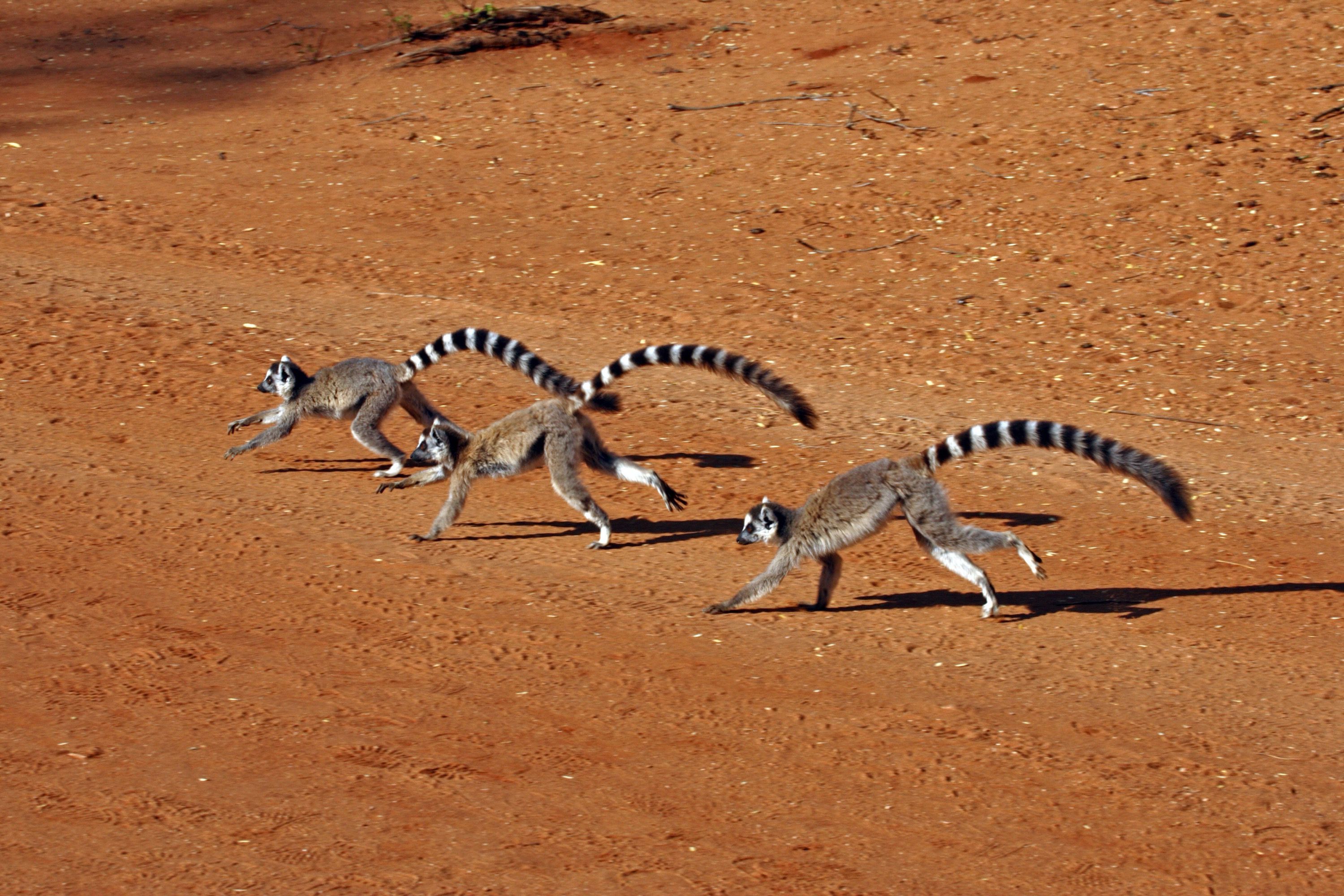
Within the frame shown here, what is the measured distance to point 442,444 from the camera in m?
10.1

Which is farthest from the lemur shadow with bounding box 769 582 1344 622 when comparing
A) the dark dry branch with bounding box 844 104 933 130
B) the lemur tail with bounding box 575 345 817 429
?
the dark dry branch with bounding box 844 104 933 130

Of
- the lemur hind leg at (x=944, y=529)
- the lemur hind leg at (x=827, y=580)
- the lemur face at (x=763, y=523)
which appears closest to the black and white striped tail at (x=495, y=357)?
the lemur face at (x=763, y=523)

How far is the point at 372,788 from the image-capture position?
636cm

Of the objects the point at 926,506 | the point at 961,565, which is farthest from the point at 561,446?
the point at 961,565

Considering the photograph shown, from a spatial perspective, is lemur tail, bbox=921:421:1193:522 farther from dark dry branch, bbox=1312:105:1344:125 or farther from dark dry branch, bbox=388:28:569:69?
dark dry branch, bbox=388:28:569:69

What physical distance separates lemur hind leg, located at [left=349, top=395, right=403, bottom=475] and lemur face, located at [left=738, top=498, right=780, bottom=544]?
3550mm

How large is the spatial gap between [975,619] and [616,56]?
672 inches

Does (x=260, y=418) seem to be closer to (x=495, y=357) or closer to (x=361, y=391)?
(x=361, y=391)

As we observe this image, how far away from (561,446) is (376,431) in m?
2.11

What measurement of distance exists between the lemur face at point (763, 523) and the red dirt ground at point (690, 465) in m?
0.50

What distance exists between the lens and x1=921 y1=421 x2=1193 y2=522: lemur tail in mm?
8336

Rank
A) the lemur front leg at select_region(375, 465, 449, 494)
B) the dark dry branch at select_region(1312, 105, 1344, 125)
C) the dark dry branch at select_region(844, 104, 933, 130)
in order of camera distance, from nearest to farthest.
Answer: the lemur front leg at select_region(375, 465, 449, 494), the dark dry branch at select_region(1312, 105, 1344, 125), the dark dry branch at select_region(844, 104, 933, 130)

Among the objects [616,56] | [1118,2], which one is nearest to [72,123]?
[616,56]

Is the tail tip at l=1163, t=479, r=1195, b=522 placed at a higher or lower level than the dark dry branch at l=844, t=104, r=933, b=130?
lower
